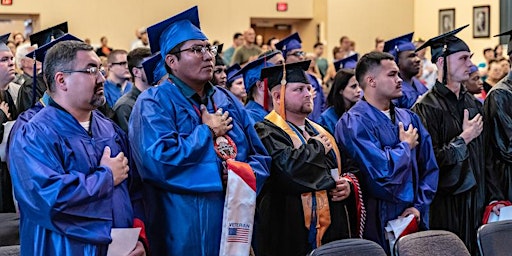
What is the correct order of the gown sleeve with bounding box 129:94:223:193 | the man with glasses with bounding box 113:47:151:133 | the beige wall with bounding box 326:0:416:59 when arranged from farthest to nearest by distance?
the beige wall with bounding box 326:0:416:59 < the man with glasses with bounding box 113:47:151:133 < the gown sleeve with bounding box 129:94:223:193

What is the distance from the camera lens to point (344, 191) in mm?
4875

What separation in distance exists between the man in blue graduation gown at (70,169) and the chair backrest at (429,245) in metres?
1.29

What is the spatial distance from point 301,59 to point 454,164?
9.64 ft

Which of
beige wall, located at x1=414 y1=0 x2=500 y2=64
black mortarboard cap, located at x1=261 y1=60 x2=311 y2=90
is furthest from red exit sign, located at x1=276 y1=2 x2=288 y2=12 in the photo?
black mortarboard cap, located at x1=261 y1=60 x2=311 y2=90

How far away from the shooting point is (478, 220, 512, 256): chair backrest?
4250 millimetres

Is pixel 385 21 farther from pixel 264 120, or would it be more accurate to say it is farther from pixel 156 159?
pixel 156 159

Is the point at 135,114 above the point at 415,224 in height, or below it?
above

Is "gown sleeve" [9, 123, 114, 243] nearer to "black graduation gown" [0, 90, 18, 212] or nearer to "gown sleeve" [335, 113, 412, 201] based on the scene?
"black graduation gown" [0, 90, 18, 212]

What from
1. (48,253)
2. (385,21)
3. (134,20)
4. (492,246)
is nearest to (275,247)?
(492,246)

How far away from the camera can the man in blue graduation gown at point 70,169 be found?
347 centimetres

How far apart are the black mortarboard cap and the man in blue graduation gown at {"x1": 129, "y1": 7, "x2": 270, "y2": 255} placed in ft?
2.54

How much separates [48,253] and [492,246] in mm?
2245

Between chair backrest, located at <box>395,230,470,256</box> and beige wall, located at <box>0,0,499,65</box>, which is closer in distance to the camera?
chair backrest, located at <box>395,230,470,256</box>

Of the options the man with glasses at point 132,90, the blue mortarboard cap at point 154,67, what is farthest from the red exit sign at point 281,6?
the blue mortarboard cap at point 154,67
